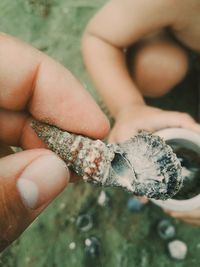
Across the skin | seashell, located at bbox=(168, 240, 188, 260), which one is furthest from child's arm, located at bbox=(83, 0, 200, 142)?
seashell, located at bbox=(168, 240, 188, 260)

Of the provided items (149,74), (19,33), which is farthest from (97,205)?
(19,33)

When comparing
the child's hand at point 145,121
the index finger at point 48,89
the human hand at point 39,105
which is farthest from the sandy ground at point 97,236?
the index finger at point 48,89

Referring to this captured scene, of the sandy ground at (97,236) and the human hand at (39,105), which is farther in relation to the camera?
the sandy ground at (97,236)

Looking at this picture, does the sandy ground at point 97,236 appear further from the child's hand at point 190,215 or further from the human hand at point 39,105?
the human hand at point 39,105

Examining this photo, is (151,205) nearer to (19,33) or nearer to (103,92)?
(103,92)

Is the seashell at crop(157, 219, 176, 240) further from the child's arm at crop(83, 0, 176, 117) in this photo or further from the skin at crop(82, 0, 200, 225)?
the child's arm at crop(83, 0, 176, 117)

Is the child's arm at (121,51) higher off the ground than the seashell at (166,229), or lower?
higher
